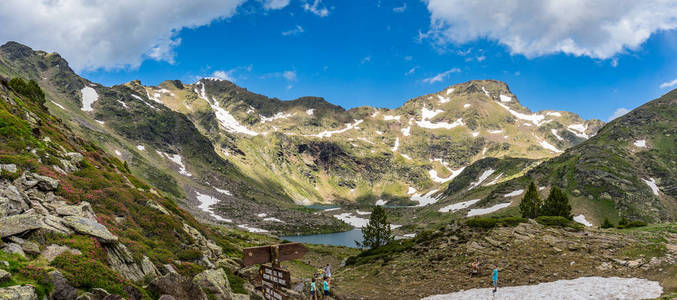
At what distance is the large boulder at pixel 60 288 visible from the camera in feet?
38.1

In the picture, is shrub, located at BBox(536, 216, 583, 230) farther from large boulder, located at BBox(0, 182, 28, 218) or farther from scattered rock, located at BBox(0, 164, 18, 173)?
scattered rock, located at BBox(0, 164, 18, 173)

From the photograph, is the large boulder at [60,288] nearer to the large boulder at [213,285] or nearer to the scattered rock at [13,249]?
the scattered rock at [13,249]

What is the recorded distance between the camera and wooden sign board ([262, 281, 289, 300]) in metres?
14.6

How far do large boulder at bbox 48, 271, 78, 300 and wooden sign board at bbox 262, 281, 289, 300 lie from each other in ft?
25.0

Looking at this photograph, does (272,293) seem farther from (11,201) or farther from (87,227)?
(11,201)

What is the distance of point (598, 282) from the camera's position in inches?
899

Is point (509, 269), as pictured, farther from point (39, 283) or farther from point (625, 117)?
point (625, 117)

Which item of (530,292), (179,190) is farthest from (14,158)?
(179,190)

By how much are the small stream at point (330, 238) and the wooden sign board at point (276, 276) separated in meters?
129

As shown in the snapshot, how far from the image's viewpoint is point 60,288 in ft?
38.5

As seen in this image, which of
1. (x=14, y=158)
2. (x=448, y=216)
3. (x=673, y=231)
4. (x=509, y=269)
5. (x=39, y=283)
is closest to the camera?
(x=39, y=283)

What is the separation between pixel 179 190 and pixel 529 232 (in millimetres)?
184892

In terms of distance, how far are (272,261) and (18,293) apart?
9175 mm

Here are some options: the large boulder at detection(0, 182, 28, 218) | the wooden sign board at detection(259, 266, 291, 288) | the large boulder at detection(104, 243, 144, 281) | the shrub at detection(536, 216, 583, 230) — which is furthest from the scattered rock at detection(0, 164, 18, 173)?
the shrub at detection(536, 216, 583, 230)
